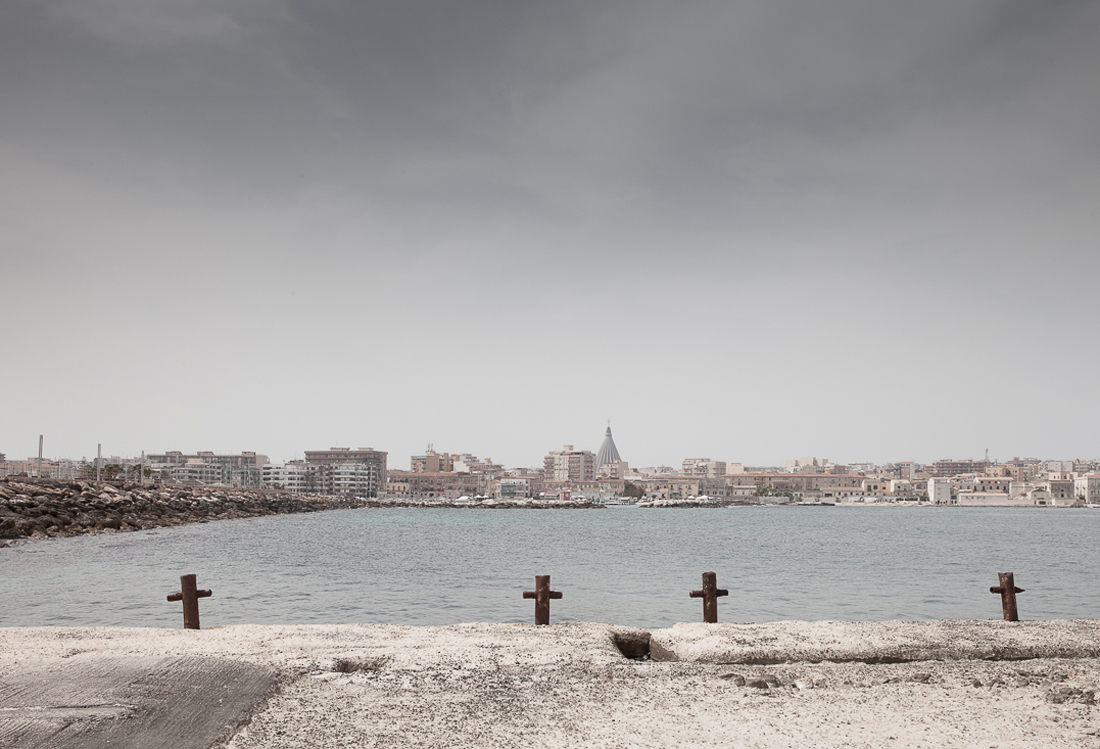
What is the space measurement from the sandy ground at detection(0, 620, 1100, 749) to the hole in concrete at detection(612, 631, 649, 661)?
0.17 feet

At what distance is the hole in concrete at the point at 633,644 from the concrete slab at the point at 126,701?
4.45 meters

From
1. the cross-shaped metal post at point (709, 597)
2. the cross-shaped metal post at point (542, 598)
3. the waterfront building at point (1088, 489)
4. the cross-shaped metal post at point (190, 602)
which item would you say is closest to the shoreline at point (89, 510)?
the cross-shaped metal post at point (190, 602)

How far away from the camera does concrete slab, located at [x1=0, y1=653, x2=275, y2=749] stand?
622 cm

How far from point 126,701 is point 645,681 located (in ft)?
15.7

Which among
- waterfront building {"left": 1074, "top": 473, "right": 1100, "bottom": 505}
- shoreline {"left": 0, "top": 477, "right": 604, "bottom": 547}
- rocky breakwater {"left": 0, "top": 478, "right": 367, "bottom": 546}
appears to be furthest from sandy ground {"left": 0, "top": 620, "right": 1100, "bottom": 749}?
waterfront building {"left": 1074, "top": 473, "right": 1100, "bottom": 505}

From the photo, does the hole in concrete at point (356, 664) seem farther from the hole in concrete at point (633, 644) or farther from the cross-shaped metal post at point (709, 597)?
the cross-shaped metal post at point (709, 597)

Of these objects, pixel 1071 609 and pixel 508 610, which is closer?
pixel 508 610

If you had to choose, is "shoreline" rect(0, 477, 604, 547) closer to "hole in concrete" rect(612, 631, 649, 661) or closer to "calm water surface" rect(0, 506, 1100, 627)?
"calm water surface" rect(0, 506, 1100, 627)

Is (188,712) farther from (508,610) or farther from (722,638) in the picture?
(508,610)

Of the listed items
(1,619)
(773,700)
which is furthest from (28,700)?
(1,619)

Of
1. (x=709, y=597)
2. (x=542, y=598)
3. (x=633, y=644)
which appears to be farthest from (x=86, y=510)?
(x=633, y=644)

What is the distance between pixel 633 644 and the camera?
1054 centimetres

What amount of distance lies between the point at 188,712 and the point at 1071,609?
83.9 feet

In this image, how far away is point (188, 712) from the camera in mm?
6871
